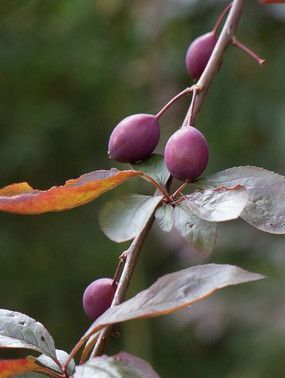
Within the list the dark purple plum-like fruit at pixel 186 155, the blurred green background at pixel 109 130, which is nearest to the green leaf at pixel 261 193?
the dark purple plum-like fruit at pixel 186 155

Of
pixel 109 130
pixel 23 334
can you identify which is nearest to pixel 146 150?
pixel 23 334

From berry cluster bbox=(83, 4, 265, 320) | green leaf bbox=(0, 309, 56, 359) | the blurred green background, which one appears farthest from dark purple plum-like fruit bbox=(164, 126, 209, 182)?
the blurred green background

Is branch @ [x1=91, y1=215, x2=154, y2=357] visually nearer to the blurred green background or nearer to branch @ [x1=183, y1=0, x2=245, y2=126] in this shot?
branch @ [x1=183, y1=0, x2=245, y2=126]

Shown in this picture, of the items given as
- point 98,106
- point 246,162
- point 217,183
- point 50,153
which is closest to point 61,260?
point 50,153

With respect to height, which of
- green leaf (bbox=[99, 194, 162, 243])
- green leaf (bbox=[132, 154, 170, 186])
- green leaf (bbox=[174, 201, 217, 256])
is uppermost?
green leaf (bbox=[132, 154, 170, 186])

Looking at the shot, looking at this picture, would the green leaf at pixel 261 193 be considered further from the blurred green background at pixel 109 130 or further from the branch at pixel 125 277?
the blurred green background at pixel 109 130

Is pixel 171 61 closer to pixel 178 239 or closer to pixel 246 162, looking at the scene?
pixel 246 162
